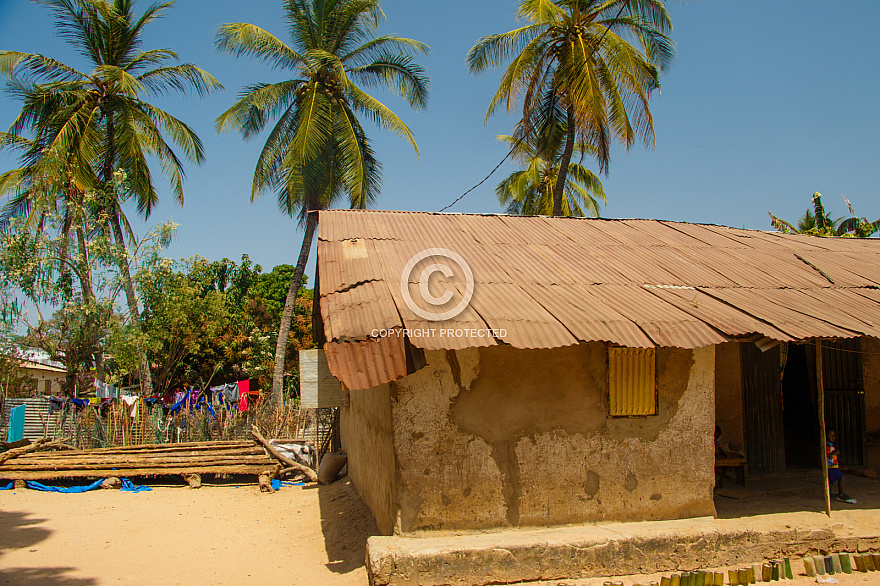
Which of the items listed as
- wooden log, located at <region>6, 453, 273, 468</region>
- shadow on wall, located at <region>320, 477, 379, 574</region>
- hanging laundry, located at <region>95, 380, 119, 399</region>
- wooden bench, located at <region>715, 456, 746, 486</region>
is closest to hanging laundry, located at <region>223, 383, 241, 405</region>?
hanging laundry, located at <region>95, 380, 119, 399</region>

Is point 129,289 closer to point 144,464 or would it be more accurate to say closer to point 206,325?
point 206,325

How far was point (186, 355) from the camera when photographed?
19.2 m

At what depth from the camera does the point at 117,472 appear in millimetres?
10500

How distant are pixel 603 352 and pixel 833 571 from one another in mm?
2810

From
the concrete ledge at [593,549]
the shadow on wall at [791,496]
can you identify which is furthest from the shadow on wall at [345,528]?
the shadow on wall at [791,496]

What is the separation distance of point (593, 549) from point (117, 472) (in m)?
9.01

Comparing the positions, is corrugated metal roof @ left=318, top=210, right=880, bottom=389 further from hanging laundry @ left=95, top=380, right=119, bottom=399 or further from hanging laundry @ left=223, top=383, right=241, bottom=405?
hanging laundry @ left=223, top=383, right=241, bottom=405

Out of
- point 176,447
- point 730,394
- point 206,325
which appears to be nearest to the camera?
point 730,394

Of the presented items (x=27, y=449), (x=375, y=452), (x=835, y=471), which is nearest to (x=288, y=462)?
(x=27, y=449)

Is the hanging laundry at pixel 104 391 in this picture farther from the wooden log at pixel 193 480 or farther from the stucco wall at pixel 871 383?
the stucco wall at pixel 871 383

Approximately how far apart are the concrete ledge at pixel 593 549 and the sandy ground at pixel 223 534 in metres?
0.12

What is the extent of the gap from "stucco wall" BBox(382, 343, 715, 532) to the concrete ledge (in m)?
0.20

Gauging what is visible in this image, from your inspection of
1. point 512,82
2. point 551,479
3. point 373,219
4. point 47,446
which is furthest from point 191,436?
point 512,82

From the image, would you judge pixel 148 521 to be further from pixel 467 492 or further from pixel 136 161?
pixel 136 161
